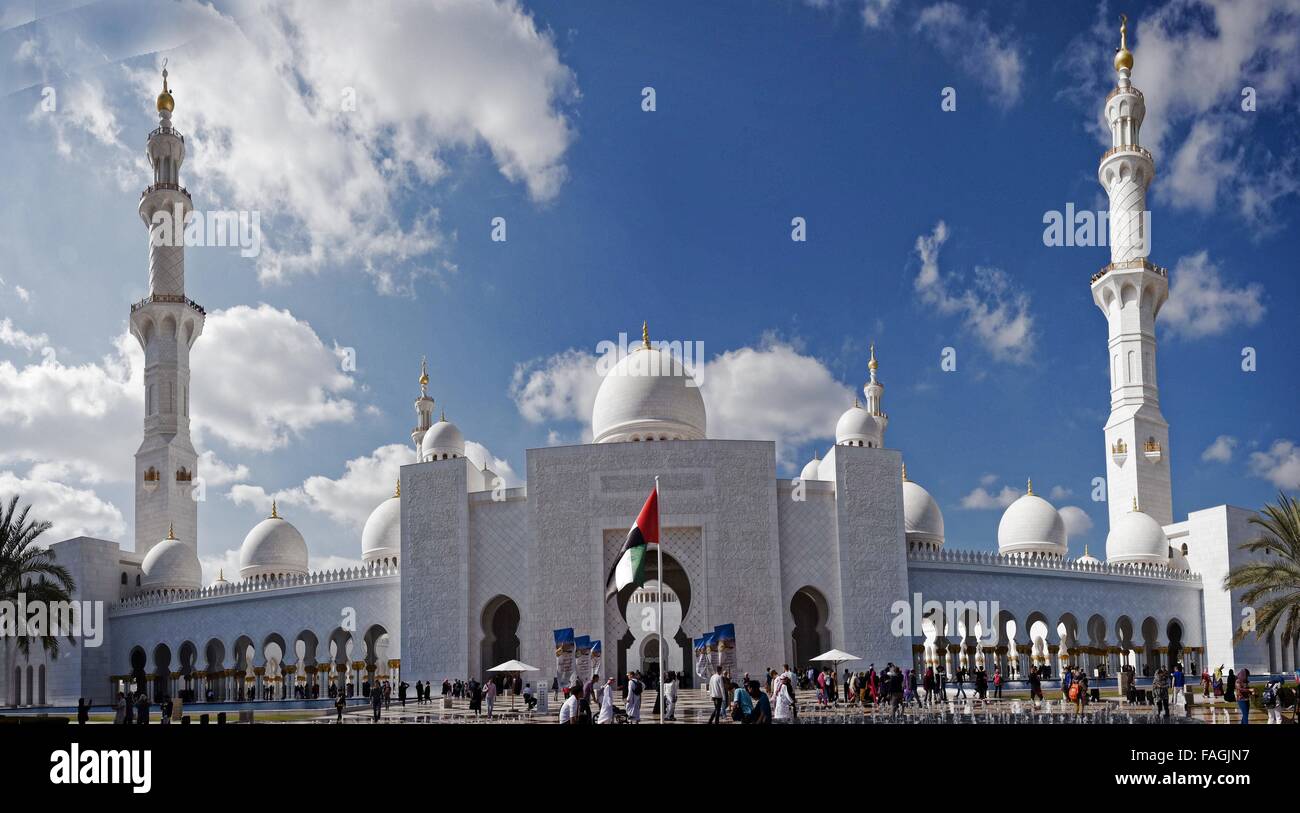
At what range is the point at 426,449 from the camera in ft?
149

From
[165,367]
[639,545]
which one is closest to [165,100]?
[165,367]

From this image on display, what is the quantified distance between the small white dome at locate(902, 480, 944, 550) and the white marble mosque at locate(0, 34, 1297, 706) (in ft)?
0.28

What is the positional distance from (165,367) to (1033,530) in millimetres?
30934

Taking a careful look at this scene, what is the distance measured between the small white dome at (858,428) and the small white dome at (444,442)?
562 inches

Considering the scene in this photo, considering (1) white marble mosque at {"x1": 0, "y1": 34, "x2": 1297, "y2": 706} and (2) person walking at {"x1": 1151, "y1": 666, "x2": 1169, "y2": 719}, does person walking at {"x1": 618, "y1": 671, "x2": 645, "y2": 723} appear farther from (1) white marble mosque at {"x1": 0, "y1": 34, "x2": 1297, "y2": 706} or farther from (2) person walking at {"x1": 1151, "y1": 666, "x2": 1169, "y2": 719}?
(1) white marble mosque at {"x1": 0, "y1": 34, "x2": 1297, "y2": 706}

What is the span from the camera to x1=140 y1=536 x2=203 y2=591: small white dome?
41.1 meters

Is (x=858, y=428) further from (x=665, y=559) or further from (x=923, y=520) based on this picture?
(x=665, y=559)

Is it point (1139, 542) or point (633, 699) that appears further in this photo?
point (1139, 542)

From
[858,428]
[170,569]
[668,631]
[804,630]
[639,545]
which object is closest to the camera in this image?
[639,545]

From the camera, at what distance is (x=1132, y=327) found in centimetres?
4128

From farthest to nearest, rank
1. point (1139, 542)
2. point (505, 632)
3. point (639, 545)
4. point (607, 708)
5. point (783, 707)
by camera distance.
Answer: point (1139, 542)
point (505, 632)
point (639, 545)
point (783, 707)
point (607, 708)
